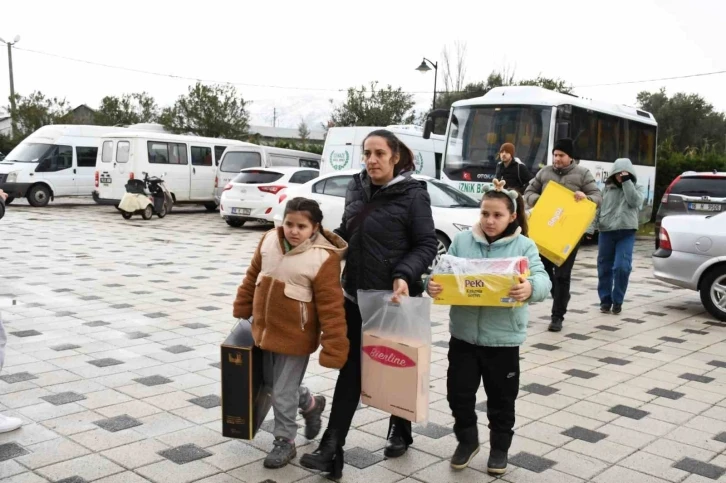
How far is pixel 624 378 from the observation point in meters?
5.80

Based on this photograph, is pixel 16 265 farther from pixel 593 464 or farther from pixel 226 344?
pixel 593 464

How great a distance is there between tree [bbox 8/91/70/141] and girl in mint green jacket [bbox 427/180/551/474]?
3479cm

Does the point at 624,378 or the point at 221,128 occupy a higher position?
the point at 221,128

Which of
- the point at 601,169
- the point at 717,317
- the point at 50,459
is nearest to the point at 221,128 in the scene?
the point at 601,169

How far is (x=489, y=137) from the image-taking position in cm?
1520

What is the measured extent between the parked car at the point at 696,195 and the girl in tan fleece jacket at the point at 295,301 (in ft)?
37.5

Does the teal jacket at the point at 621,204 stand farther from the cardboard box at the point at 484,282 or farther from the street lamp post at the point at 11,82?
the street lamp post at the point at 11,82

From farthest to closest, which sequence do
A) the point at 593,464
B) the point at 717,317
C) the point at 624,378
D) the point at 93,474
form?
the point at 717,317 → the point at 624,378 → the point at 593,464 → the point at 93,474

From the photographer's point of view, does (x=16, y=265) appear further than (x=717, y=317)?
Yes

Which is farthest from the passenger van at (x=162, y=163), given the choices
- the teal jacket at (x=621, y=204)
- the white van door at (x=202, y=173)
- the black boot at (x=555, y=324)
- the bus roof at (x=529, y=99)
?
the black boot at (x=555, y=324)

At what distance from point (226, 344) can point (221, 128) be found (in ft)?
114

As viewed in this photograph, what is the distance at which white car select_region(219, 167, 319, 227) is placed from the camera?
661 inches

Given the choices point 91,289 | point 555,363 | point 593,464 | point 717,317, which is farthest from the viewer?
point 91,289

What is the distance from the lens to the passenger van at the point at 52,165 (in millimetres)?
A: 21781
